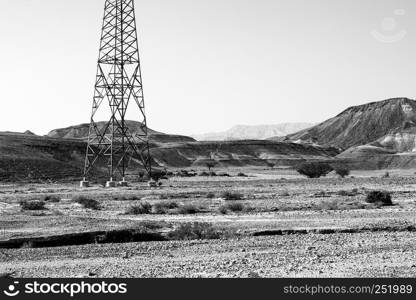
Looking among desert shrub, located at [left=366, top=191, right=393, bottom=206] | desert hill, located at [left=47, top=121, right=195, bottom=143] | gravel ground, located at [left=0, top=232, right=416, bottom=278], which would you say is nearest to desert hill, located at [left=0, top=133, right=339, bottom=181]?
desert hill, located at [left=47, top=121, right=195, bottom=143]

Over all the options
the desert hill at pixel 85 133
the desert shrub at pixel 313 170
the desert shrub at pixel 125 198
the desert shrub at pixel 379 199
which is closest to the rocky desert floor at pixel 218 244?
the desert shrub at pixel 379 199

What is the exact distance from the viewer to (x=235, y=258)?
1448cm

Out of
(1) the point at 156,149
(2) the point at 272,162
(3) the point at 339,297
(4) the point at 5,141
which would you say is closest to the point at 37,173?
(4) the point at 5,141

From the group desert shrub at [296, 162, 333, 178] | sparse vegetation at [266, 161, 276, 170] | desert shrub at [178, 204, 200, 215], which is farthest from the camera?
sparse vegetation at [266, 161, 276, 170]

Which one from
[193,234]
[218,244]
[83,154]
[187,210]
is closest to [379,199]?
[187,210]

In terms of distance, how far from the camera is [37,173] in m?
63.2

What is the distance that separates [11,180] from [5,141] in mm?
20904

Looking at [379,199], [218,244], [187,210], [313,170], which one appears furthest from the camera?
[313,170]

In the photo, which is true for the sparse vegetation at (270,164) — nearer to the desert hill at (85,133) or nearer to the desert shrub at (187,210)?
the desert hill at (85,133)

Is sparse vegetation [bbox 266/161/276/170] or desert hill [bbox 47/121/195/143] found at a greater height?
desert hill [bbox 47/121/195/143]

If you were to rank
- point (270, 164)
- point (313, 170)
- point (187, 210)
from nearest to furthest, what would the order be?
point (187, 210), point (313, 170), point (270, 164)

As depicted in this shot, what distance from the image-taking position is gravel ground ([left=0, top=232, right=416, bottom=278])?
41.8 ft

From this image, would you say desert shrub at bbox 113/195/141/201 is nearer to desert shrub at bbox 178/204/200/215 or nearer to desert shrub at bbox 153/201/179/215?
desert shrub at bbox 153/201/179/215

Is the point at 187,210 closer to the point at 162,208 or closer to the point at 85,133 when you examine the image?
the point at 162,208
